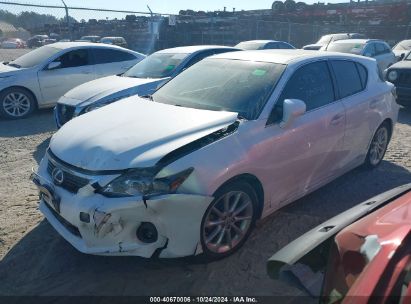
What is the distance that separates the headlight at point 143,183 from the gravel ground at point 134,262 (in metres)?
0.74

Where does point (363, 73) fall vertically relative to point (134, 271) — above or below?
above

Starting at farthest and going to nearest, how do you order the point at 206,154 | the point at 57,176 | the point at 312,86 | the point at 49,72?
the point at 49,72 → the point at 312,86 → the point at 57,176 → the point at 206,154

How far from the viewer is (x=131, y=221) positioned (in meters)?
2.68

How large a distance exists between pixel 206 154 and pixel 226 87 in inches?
44.5

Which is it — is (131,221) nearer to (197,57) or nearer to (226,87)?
(226,87)

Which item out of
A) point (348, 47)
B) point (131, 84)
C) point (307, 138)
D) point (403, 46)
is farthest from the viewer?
point (403, 46)

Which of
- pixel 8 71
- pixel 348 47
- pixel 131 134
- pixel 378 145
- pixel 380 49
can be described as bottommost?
pixel 378 145

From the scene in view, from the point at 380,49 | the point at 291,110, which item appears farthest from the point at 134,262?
the point at 380,49

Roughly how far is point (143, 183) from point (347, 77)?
2875 mm

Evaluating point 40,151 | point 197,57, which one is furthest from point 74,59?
point 40,151

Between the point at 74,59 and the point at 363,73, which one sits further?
the point at 74,59

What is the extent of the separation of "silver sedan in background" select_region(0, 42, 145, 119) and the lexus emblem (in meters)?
5.47

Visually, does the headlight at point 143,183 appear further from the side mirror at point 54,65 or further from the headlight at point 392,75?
the headlight at point 392,75

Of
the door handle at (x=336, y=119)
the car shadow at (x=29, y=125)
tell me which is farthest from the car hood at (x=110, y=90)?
the door handle at (x=336, y=119)
